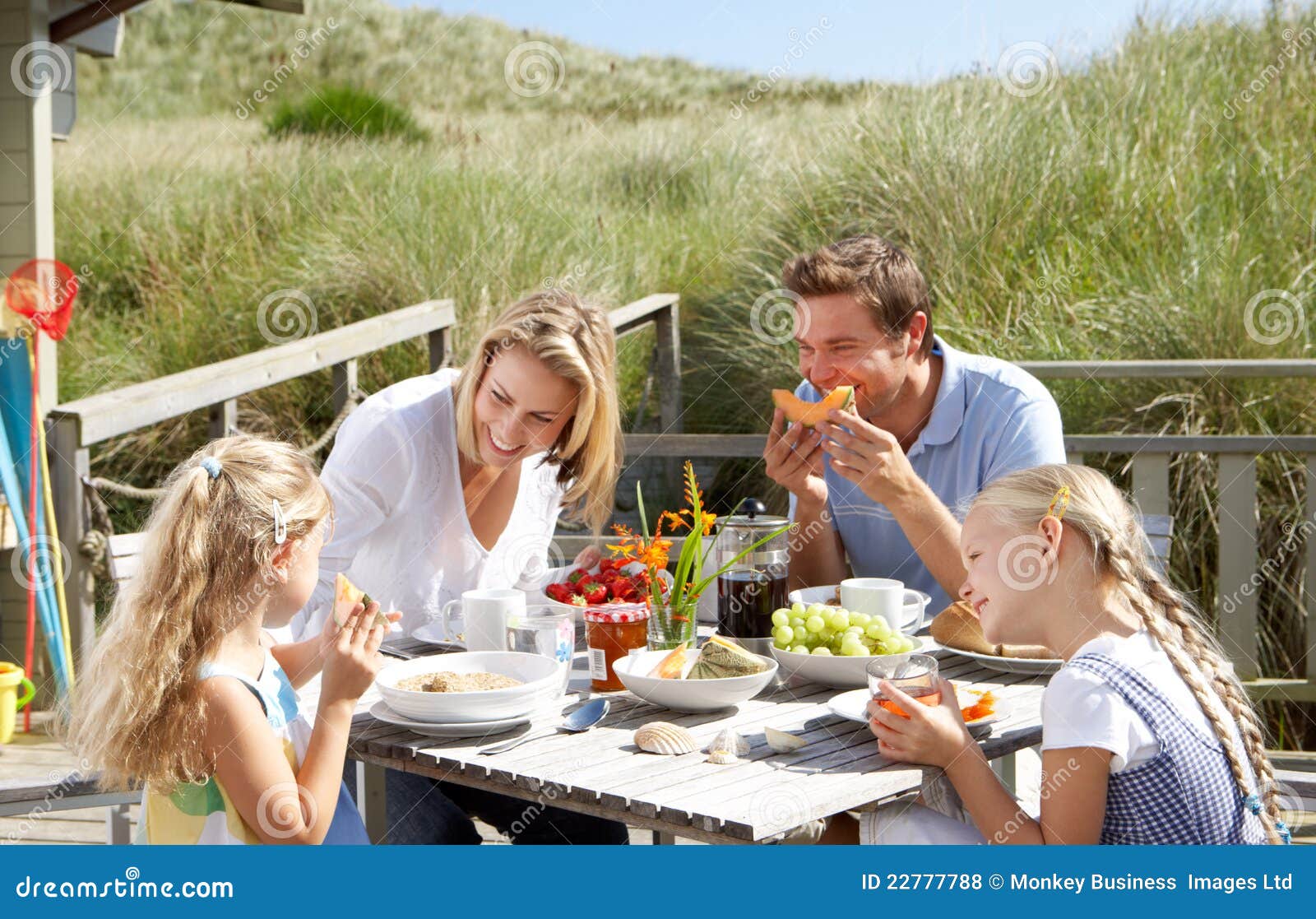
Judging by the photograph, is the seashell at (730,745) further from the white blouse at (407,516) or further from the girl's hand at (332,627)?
the white blouse at (407,516)

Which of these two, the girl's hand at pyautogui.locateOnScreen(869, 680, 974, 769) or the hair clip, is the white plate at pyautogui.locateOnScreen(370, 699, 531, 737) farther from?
the girl's hand at pyautogui.locateOnScreen(869, 680, 974, 769)

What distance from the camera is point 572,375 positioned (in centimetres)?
279

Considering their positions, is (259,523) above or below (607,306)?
below

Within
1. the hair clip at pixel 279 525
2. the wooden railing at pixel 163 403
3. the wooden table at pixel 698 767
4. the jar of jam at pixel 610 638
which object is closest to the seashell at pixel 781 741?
the wooden table at pixel 698 767

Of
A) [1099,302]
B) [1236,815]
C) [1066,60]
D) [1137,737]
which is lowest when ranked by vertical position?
[1236,815]

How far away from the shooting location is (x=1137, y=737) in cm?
162

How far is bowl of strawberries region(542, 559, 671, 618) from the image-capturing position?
2.31 metres

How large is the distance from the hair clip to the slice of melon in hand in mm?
100

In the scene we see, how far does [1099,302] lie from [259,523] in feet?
16.0

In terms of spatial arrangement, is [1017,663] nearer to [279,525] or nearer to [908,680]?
[908,680]

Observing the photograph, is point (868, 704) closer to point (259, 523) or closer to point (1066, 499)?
point (1066, 499)

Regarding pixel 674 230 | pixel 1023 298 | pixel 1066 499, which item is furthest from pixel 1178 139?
pixel 1066 499

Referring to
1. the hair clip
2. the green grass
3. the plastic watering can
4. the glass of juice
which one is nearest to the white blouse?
the hair clip

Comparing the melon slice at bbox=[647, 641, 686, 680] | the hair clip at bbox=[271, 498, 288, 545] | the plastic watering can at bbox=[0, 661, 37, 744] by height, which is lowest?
the plastic watering can at bbox=[0, 661, 37, 744]
